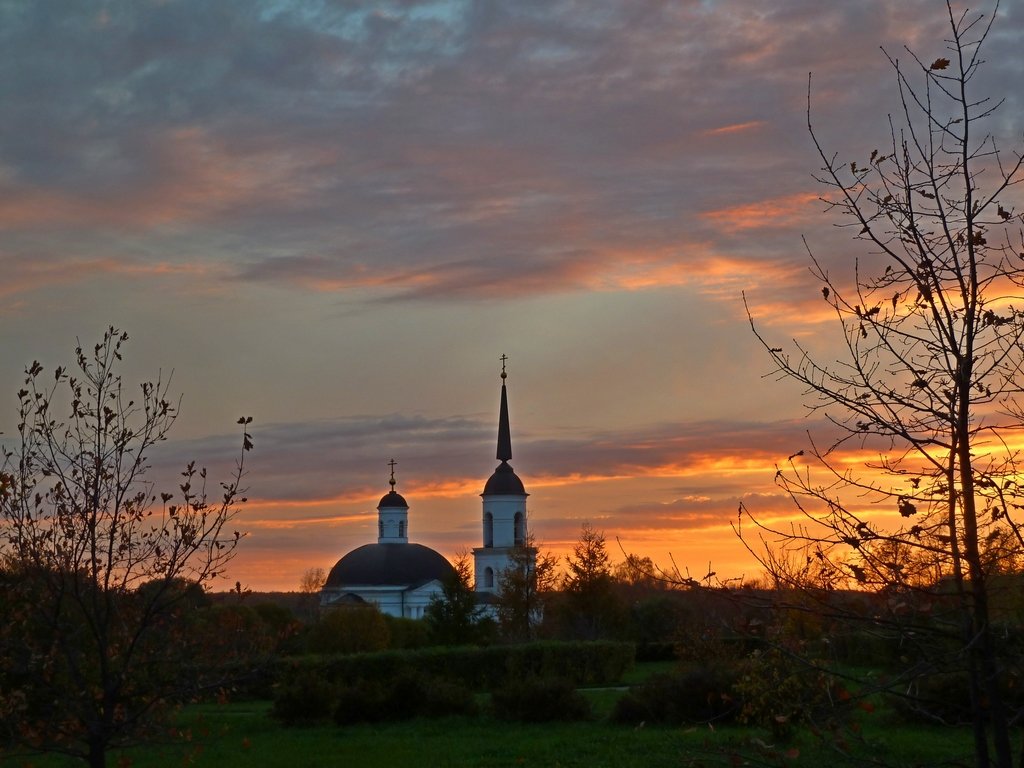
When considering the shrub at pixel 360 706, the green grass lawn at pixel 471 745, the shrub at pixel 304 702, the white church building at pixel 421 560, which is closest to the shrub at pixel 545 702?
the green grass lawn at pixel 471 745

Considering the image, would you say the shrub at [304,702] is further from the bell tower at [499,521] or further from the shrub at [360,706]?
the bell tower at [499,521]

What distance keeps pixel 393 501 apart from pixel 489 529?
10.1 metres

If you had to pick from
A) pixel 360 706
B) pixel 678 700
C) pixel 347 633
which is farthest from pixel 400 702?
pixel 347 633

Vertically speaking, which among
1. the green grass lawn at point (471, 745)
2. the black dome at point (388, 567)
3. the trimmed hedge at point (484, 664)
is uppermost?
the black dome at point (388, 567)

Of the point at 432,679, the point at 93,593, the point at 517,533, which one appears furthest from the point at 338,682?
the point at 517,533

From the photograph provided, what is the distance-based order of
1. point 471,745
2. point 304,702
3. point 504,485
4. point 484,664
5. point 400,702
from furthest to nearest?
point 504,485 < point 484,664 < point 400,702 < point 304,702 < point 471,745

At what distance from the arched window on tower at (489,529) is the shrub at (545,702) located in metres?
67.1

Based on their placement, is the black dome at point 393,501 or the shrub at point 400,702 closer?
the shrub at point 400,702

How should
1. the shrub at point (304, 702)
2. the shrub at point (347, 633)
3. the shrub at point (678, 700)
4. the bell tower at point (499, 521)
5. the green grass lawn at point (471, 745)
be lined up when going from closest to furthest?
the green grass lawn at point (471, 745) → the shrub at point (678, 700) → the shrub at point (304, 702) → the shrub at point (347, 633) → the bell tower at point (499, 521)

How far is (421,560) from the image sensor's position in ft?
305

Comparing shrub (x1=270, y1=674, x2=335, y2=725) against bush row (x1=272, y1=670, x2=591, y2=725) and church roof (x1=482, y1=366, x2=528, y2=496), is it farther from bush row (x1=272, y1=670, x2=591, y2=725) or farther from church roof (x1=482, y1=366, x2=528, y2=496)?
church roof (x1=482, y1=366, x2=528, y2=496)

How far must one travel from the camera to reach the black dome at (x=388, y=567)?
91188mm

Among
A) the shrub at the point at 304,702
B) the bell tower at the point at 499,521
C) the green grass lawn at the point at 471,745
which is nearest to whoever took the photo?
the green grass lawn at the point at 471,745

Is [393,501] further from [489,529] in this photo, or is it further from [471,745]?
[471,745]
